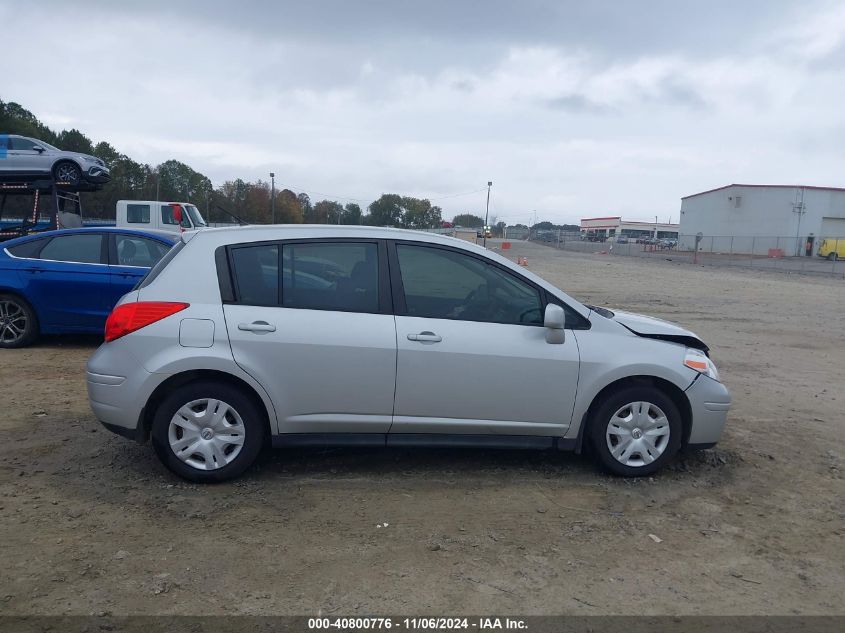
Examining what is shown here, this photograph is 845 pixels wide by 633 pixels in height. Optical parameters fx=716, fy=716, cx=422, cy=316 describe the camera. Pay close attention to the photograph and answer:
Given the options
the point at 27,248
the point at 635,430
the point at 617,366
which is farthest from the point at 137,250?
the point at 635,430

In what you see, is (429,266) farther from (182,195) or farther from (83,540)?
(182,195)

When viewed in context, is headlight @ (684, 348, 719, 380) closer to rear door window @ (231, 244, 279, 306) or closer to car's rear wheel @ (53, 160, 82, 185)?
rear door window @ (231, 244, 279, 306)

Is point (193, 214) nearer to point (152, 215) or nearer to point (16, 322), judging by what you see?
point (152, 215)

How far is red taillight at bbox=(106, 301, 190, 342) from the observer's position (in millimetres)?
4719

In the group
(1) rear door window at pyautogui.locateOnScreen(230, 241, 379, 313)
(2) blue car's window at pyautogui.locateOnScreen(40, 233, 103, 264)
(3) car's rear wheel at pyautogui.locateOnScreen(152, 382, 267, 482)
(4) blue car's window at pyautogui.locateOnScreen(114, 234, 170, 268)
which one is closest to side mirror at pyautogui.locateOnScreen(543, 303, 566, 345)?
(1) rear door window at pyautogui.locateOnScreen(230, 241, 379, 313)

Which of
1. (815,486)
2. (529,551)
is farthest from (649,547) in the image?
(815,486)

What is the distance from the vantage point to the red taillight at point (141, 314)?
186 inches

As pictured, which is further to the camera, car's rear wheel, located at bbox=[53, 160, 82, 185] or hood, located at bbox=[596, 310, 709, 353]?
car's rear wheel, located at bbox=[53, 160, 82, 185]

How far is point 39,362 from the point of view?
8.39m

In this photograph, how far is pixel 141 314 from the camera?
473 cm

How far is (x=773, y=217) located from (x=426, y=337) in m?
65.4

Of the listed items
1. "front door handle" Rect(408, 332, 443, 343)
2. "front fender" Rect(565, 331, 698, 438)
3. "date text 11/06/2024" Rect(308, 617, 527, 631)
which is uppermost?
"front door handle" Rect(408, 332, 443, 343)

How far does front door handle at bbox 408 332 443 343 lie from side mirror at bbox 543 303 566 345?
0.73 meters

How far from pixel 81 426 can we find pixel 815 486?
226 inches
